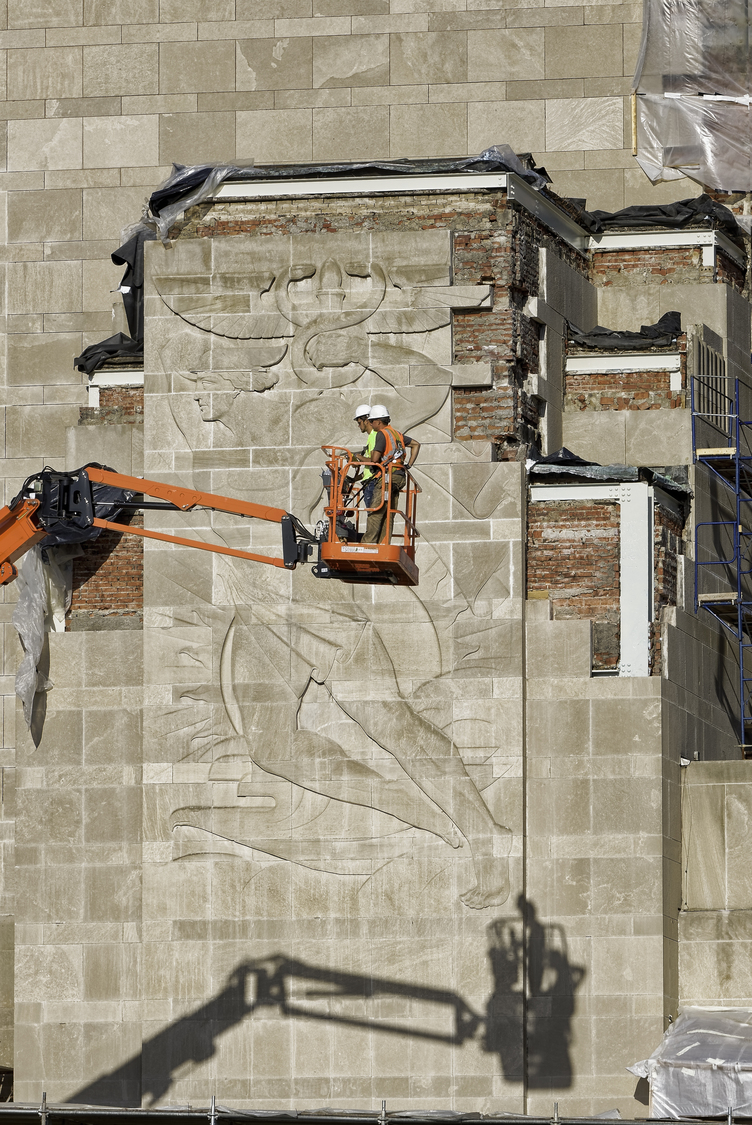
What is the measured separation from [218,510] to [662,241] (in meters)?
11.4

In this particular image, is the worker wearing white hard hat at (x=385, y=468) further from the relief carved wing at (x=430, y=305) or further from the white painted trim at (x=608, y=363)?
the white painted trim at (x=608, y=363)

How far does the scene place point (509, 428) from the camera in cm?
3136

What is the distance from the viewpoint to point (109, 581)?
3238 cm

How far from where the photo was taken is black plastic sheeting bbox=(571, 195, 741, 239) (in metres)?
36.8

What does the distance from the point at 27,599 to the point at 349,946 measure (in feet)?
24.3

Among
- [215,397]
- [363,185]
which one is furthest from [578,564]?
[363,185]

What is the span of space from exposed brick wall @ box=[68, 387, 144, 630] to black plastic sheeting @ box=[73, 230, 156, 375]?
3.18 meters

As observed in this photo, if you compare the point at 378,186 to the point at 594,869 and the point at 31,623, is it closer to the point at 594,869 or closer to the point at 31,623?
the point at 31,623

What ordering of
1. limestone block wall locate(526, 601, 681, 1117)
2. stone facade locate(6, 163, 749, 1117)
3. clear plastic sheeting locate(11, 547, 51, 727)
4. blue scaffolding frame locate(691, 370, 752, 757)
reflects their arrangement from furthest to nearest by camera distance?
1. blue scaffolding frame locate(691, 370, 752, 757)
2. clear plastic sheeting locate(11, 547, 51, 727)
3. stone facade locate(6, 163, 749, 1117)
4. limestone block wall locate(526, 601, 681, 1117)

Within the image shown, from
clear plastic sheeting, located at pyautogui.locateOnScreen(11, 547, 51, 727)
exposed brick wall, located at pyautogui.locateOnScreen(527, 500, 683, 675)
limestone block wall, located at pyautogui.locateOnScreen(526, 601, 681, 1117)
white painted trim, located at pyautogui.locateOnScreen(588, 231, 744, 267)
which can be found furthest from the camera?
white painted trim, located at pyautogui.locateOnScreen(588, 231, 744, 267)

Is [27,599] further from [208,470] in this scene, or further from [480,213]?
[480,213]

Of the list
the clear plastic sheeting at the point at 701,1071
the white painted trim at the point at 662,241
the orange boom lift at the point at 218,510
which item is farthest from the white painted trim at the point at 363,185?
the clear plastic sheeting at the point at 701,1071

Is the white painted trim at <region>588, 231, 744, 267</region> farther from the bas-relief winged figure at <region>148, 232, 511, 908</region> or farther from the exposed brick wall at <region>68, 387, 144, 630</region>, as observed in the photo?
the exposed brick wall at <region>68, 387, 144, 630</region>

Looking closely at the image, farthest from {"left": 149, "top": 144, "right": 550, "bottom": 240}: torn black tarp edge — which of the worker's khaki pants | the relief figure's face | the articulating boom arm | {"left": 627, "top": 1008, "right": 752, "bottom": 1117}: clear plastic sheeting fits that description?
{"left": 627, "top": 1008, "right": 752, "bottom": 1117}: clear plastic sheeting
